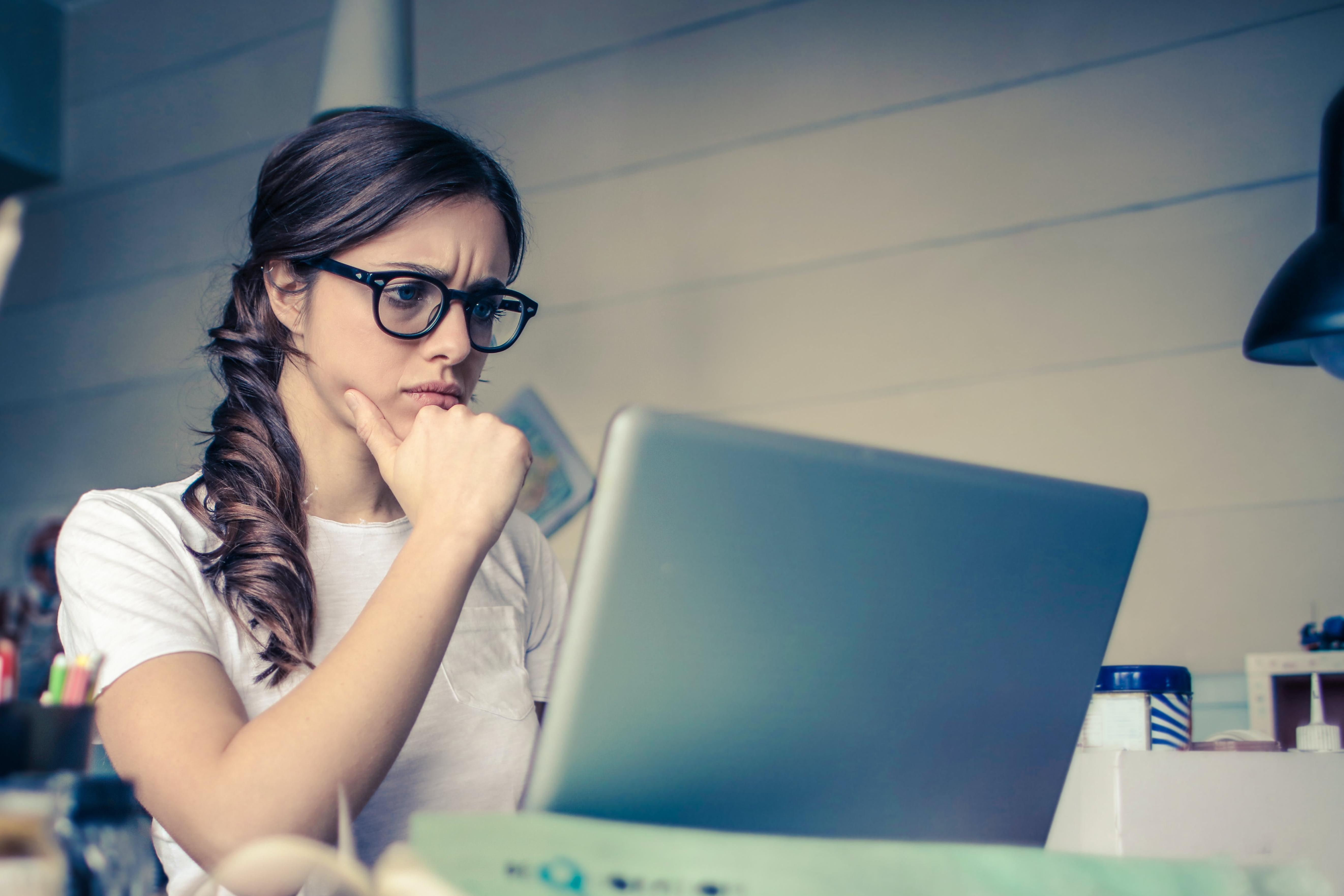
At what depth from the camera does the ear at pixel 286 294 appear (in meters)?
1.06

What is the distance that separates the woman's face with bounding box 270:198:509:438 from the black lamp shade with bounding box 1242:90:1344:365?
3.10 ft

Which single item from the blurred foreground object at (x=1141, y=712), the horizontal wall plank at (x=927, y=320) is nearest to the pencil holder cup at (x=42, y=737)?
the blurred foreground object at (x=1141, y=712)

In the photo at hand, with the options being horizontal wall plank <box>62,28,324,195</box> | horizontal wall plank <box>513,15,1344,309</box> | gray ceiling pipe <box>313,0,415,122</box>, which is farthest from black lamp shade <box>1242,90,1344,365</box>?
horizontal wall plank <box>62,28,324,195</box>

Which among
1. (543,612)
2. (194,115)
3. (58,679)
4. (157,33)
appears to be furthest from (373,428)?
(157,33)

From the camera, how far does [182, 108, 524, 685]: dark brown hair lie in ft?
3.10

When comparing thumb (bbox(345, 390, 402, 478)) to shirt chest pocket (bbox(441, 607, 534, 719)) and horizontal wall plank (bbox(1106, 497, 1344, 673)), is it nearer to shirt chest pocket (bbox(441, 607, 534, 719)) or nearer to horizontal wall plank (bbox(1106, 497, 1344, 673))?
shirt chest pocket (bbox(441, 607, 534, 719))

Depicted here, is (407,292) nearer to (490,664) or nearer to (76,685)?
(490,664)

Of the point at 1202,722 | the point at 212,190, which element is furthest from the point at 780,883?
the point at 212,190

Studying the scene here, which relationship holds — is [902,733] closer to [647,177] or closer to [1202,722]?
[1202,722]

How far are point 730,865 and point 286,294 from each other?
0.88 metres

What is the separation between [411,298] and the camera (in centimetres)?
98

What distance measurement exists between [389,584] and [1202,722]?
A: 5.30ft

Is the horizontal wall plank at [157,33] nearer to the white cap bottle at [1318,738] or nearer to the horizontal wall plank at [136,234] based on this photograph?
the horizontal wall plank at [136,234]

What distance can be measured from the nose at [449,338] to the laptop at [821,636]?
1.87 ft
